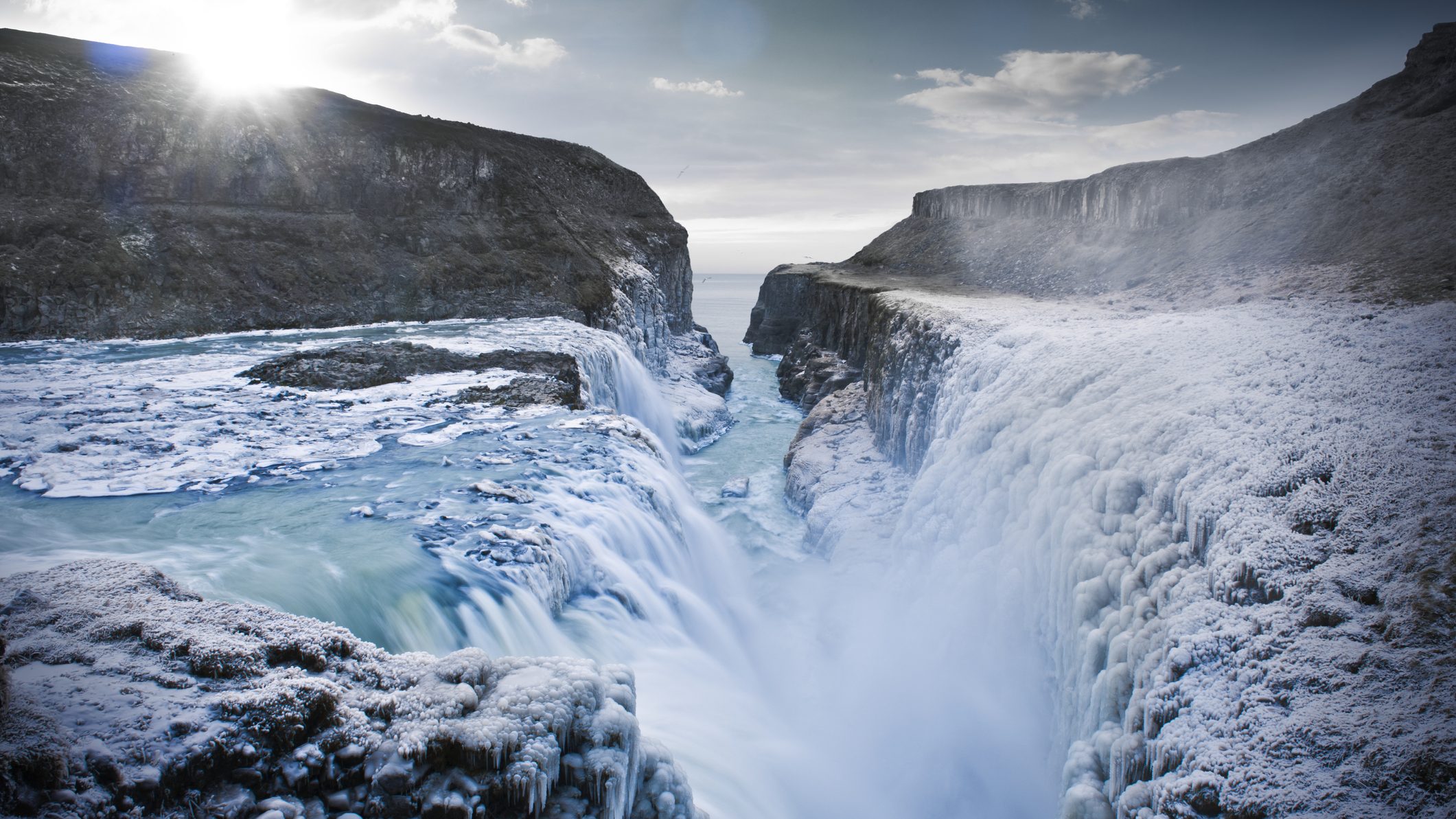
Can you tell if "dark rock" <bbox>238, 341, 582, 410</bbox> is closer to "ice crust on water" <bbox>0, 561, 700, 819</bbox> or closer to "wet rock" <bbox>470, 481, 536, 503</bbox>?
"wet rock" <bbox>470, 481, 536, 503</bbox>

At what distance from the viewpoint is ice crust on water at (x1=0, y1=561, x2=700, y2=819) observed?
2619 millimetres

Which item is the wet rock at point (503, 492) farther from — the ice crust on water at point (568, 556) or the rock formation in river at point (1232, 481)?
the rock formation in river at point (1232, 481)

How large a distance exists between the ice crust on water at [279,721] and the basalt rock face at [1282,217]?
14082 millimetres

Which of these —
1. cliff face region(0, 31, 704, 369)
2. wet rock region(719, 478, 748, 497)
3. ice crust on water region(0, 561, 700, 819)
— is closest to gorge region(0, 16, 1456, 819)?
ice crust on water region(0, 561, 700, 819)

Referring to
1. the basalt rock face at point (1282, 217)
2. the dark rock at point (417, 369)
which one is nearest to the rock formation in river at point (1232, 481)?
the basalt rock face at point (1282, 217)

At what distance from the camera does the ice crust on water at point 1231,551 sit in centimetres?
346

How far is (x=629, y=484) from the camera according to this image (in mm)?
10820

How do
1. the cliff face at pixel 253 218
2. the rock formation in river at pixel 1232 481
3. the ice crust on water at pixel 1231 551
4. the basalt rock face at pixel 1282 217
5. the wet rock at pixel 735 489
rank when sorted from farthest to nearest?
the cliff face at pixel 253 218 < the wet rock at pixel 735 489 < the basalt rock face at pixel 1282 217 < the rock formation in river at pixel 1232 481 < the ice crust on water at pixel 1231 551

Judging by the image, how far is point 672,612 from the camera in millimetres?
8992

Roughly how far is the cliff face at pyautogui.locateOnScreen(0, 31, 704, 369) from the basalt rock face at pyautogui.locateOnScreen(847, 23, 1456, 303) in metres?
20.3

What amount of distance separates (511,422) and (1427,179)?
23713mm

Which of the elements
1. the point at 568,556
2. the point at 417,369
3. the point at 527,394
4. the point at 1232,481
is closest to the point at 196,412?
the point at 417,369

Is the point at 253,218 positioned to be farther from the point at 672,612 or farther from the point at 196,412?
the point at 672,612

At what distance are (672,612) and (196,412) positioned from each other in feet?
30.8
